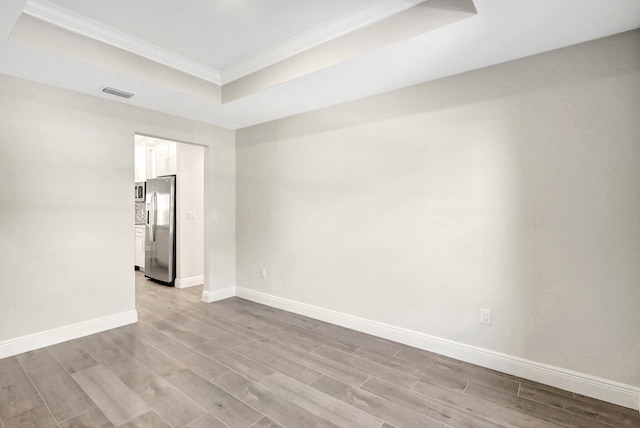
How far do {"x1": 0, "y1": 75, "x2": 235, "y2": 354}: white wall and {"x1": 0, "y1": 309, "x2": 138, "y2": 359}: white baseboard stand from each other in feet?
0.08

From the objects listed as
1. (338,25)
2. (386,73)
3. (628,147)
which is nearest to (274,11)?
(338,25)

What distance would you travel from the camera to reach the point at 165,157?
212 inches

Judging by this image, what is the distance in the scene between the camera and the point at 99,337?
3053 mm

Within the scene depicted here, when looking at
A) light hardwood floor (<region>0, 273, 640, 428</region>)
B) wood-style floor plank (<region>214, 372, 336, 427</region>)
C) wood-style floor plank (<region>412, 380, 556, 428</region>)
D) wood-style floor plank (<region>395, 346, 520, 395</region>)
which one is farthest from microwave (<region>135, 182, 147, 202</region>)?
wood-style floor plank (<region>412, 380, 556, 428</region>)

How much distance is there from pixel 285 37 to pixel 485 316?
287 cm

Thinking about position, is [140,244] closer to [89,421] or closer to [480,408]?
[89,421]

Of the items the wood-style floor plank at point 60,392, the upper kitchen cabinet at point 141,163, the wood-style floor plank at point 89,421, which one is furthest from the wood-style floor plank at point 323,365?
the upper kitchen cabinet at point 141,163

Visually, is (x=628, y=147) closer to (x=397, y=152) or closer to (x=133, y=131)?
(x=397, y=152)

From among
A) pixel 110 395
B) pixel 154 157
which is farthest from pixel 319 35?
pixel 154 157

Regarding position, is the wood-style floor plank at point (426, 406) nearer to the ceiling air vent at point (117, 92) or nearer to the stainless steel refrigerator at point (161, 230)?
the ceiling air vent at point (117, 92)

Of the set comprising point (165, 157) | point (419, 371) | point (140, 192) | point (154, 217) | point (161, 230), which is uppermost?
point (165, 157)

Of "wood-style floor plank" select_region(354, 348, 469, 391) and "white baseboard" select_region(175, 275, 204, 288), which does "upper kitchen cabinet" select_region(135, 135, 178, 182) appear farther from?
"wood-style floor plank" select_region(354, 348, 469, 391)

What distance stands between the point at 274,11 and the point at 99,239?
2.80m

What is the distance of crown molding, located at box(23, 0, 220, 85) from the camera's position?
86.8 inches
